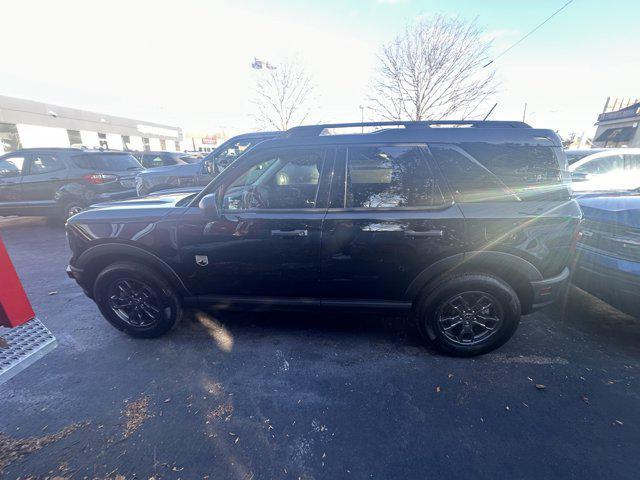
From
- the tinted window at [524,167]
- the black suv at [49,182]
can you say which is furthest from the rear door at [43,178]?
the tinted window at [524,167]

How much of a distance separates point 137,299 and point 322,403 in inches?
81.7

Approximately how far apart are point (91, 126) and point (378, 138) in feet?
108

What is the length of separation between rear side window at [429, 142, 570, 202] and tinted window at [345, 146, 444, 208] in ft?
0.77

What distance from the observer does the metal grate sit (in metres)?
1.68

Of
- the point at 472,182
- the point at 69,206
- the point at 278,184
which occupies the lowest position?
the point at 69,206

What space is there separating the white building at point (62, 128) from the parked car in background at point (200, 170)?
17721 millimetres

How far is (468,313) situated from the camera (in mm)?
2633

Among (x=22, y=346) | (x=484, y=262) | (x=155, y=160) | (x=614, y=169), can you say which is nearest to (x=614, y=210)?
(x=484, y=262)

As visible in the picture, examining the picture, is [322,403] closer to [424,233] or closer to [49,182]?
[424,233]

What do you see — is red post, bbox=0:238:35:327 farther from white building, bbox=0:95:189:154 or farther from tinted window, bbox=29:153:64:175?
white building, bbox=0:95:189:154

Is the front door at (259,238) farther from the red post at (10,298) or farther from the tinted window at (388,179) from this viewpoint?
the red post at (10,298)

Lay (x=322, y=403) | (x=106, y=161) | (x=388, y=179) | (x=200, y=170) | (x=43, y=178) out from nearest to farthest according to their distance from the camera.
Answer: (x=322, y=403), (x=388, y=179), (x=200, y=170), (x=43, y=178), (x=106, y=161)

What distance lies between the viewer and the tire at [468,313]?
2510 millimetres

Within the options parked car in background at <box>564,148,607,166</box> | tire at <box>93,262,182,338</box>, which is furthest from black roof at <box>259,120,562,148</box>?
parked car in background at <box>564,148,607,166</box>
